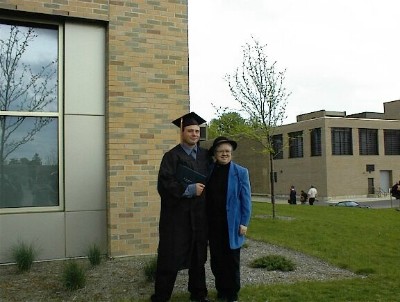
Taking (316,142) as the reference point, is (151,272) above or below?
below

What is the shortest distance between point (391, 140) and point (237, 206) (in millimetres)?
56461

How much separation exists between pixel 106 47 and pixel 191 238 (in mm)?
3902

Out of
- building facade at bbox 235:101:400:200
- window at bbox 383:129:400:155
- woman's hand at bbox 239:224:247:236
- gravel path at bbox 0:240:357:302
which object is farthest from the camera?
window at bbox 383:129:400:155

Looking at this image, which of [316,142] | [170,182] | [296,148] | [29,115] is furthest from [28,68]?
[296,148]

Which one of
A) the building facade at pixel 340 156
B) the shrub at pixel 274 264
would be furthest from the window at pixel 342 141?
the shrub at pixel 274 264

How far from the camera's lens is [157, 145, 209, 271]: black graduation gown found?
494cm

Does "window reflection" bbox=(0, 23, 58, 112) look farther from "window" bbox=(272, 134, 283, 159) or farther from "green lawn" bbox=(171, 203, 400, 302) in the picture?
"window" bbox=(272, 134, 283, 159)

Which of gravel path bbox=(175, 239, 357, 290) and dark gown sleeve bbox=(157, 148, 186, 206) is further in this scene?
gravel path bbox=(175, 239, 357, 290)

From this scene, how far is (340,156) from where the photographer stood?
172ft

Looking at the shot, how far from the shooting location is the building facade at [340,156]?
51.7 meters

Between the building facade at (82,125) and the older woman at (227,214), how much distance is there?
2.43 metres

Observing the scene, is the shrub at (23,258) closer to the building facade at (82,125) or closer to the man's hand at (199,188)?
the building facade at (82,125)

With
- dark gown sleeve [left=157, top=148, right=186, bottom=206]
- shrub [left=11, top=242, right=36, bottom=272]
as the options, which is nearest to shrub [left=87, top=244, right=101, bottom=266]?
shrub [left=11, top=242, right=36, bottom=272]

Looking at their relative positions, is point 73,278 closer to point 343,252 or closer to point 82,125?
point 82,125
